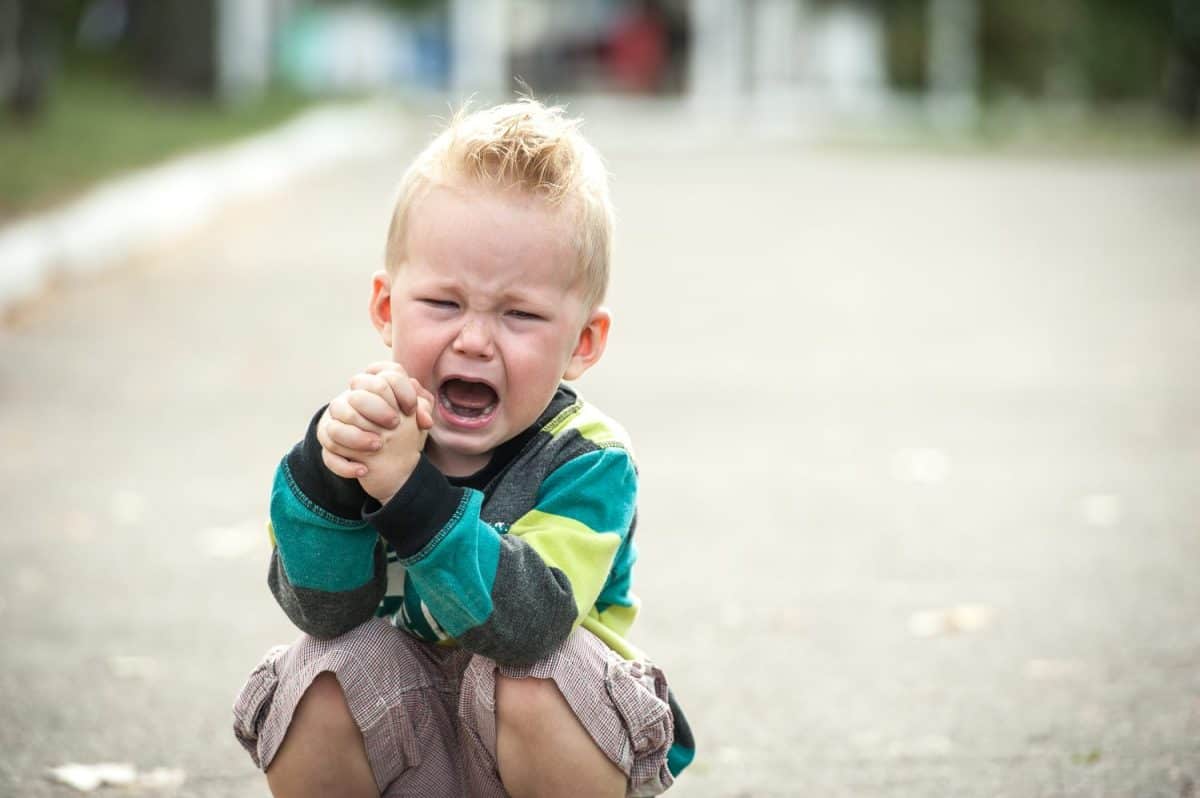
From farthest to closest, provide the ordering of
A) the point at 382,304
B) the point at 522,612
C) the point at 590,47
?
the point at 590,47 → the point at 382,304 → the point at 522,612

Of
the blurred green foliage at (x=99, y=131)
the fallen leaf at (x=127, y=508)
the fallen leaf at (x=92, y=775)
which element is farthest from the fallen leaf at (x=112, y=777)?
the blurred green foliage at (x=99, y=131)

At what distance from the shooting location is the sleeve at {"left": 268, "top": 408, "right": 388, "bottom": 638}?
2.17 m

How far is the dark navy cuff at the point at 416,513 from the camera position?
210 centimetres

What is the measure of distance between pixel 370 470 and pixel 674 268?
388 inches

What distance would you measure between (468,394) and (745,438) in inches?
172

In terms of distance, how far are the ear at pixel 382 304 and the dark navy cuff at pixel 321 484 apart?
0.32 m

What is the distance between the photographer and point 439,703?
8.00ft

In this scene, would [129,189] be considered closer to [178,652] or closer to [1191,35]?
[178,652]

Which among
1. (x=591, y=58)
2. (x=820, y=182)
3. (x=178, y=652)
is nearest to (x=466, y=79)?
(x=591, y=58)

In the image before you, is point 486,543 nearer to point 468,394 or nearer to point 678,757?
point 468,394

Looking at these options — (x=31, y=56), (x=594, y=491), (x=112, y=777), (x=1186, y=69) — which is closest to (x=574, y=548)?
(x=594, y=491)

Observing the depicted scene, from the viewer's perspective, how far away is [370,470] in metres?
2.10

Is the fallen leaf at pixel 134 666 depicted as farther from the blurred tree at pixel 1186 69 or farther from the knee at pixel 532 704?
the blurred tree at pixel 1186 69

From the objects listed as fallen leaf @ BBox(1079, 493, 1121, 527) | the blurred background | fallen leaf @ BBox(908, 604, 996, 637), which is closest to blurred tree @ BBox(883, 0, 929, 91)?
the blurred background
